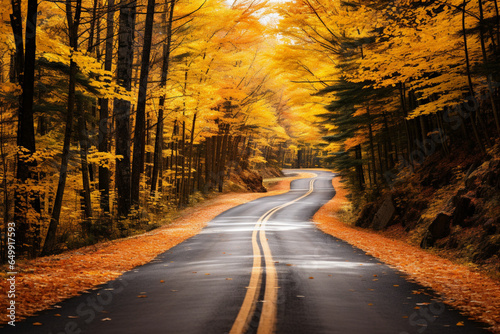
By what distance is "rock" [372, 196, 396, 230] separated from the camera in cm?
1952

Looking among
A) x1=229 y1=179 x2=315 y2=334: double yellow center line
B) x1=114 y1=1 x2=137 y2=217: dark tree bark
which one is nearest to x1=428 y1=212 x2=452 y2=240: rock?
x1=229 y1=179 x2=315 y2=334: double yellow center line

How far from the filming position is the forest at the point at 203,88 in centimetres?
1267

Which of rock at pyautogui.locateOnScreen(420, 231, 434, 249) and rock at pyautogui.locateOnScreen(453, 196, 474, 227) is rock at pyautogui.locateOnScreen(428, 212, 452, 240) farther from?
rock at pyautogui.locateOnScreen(453, 196, 474, 227)

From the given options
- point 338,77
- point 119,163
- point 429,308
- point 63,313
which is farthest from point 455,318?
point 338,77

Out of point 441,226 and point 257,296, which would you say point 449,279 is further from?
point 441,226

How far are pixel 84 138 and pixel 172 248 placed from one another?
287 inches

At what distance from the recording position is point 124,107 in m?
16.9

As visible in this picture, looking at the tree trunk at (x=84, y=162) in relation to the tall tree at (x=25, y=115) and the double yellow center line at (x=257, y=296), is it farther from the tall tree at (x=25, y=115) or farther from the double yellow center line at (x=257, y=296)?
the double yellow center line at (x=257, y=296)

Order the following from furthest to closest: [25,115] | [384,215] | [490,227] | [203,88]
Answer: [203,88], [384,215], [25,115], [490,227]

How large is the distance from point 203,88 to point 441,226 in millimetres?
14704

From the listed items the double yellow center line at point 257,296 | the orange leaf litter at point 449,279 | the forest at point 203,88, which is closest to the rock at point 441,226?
the orange leaf litter at point 449,279

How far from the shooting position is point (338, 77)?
21.0 metres

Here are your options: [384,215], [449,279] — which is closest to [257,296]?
[449,279]

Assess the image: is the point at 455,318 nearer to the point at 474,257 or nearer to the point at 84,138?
the point at 474,257
